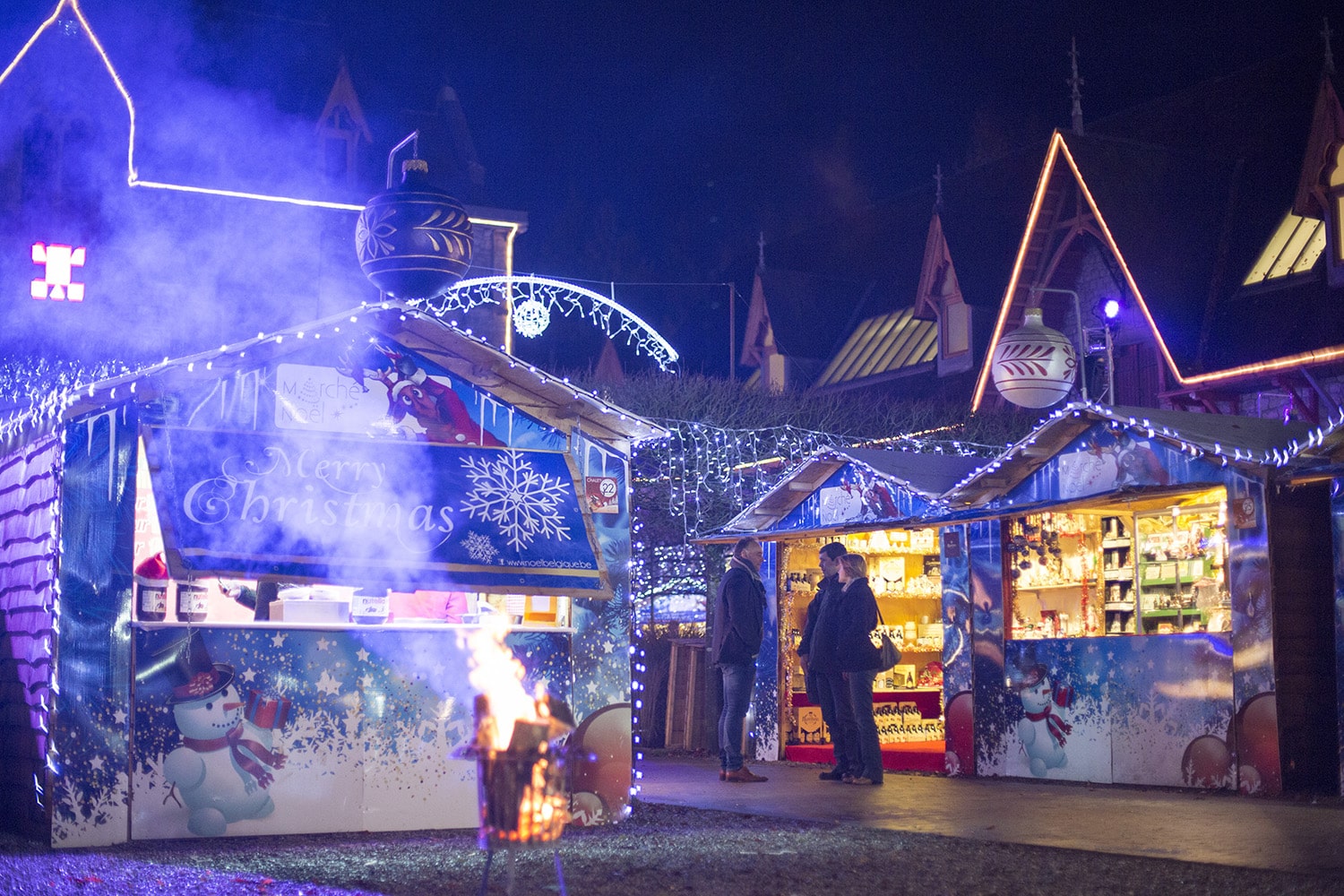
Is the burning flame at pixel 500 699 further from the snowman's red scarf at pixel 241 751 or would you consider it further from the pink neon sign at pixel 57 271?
the pink neon sign at pixel 57 271

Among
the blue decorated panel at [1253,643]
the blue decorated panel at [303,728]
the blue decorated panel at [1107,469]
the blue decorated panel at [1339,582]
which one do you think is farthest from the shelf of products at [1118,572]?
the blue decorated panel at [303,728]

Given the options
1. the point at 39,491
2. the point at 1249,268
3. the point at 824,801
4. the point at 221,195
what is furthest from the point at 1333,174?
the point at 221,195

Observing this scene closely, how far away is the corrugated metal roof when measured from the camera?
24828mm

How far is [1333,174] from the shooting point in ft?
55.6

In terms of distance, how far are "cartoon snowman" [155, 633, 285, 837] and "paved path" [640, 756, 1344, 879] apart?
3.22m

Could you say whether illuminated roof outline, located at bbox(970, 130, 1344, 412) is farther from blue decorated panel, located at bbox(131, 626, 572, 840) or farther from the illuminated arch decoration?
blue decorated panel, located at bbox(131, 626, 572, 840)

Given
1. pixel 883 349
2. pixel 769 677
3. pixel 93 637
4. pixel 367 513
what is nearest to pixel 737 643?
pixel 769 677

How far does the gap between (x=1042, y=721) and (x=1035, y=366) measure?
4.20 m

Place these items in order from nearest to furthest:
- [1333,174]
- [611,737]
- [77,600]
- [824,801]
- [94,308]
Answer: [77,600] → [611,737] → [824,801] → [1333,174] → [94,308]

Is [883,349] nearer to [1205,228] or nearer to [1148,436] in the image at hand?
[1205,228]

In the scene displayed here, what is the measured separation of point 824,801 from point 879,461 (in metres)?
4.57

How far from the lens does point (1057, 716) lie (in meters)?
12.1

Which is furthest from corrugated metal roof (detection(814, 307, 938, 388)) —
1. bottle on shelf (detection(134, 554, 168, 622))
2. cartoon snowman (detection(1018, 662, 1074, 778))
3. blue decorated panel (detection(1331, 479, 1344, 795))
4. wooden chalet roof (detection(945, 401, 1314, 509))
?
bottle on shelf (detection(134, 554, 168, 622))

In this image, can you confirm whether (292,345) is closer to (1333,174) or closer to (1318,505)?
(1318,505)
